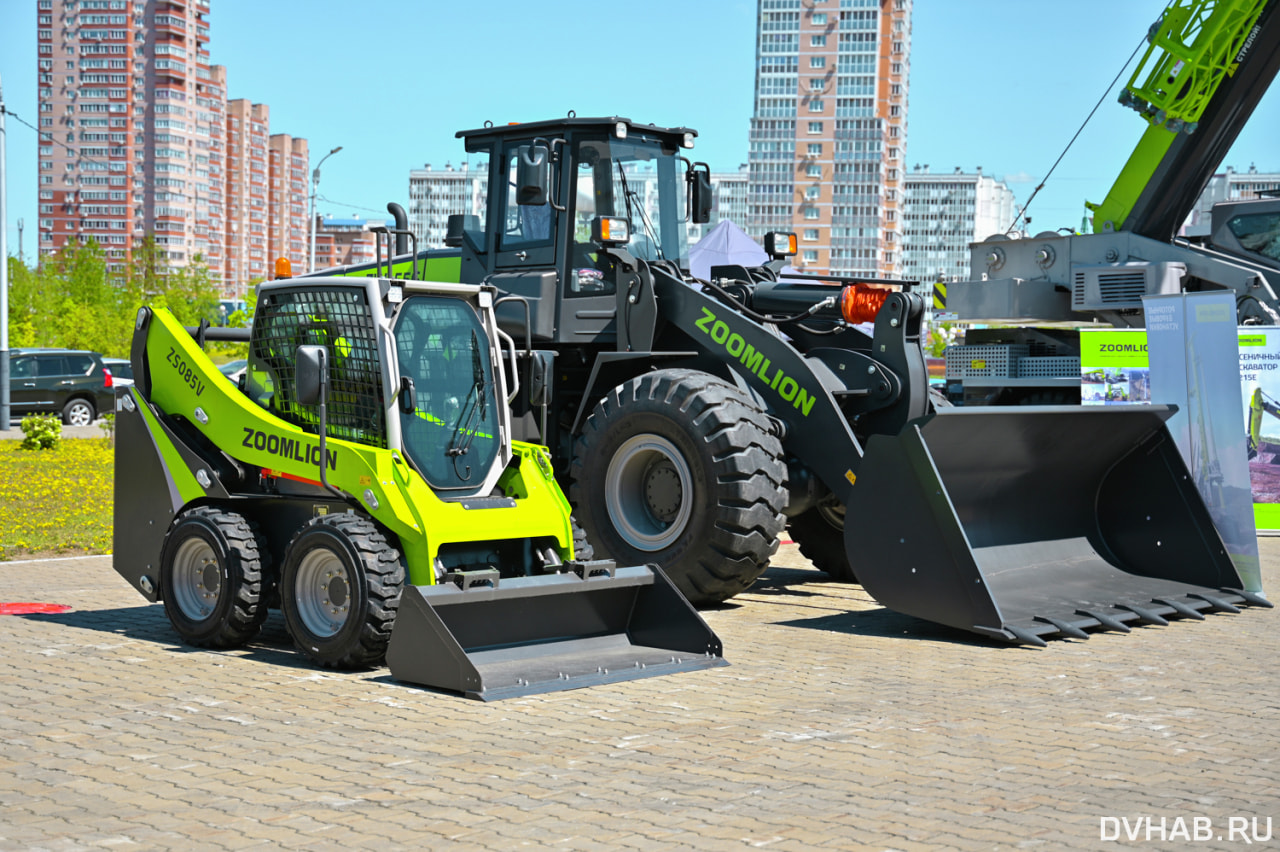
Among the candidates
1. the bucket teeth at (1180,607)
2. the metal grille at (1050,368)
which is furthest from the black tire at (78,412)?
the bucket teeth at (1180,607)

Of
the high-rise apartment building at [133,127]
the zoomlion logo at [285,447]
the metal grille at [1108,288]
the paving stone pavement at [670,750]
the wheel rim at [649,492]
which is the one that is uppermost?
the high-rise apartment building at [133,127]

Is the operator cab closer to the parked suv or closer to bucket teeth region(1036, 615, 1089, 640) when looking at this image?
bucket teeth region(1036, 615, 1089, 640)

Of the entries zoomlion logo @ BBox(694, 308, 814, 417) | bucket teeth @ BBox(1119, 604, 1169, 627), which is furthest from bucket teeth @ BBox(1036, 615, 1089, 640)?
zoomlion logo @ BBox(694, 308, 814, 417)

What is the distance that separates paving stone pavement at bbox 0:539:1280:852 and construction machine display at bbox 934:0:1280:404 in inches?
360

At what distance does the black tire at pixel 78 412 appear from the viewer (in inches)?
1200

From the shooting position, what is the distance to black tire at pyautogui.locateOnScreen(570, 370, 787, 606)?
946cm

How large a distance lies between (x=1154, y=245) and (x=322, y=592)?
13067mm

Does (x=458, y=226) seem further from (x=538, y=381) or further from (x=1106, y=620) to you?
(x=1106, y=620)

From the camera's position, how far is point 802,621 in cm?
959

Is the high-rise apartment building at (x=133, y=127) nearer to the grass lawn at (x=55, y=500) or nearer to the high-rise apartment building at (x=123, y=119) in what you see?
the high-rise apartment building at (x=123, y=119)

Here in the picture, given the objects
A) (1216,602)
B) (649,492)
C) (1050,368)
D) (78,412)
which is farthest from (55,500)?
(78,412)

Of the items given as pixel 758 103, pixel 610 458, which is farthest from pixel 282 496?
pixel 758 103

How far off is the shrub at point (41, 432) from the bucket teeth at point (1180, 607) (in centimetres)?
1792

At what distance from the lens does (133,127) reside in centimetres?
9856
